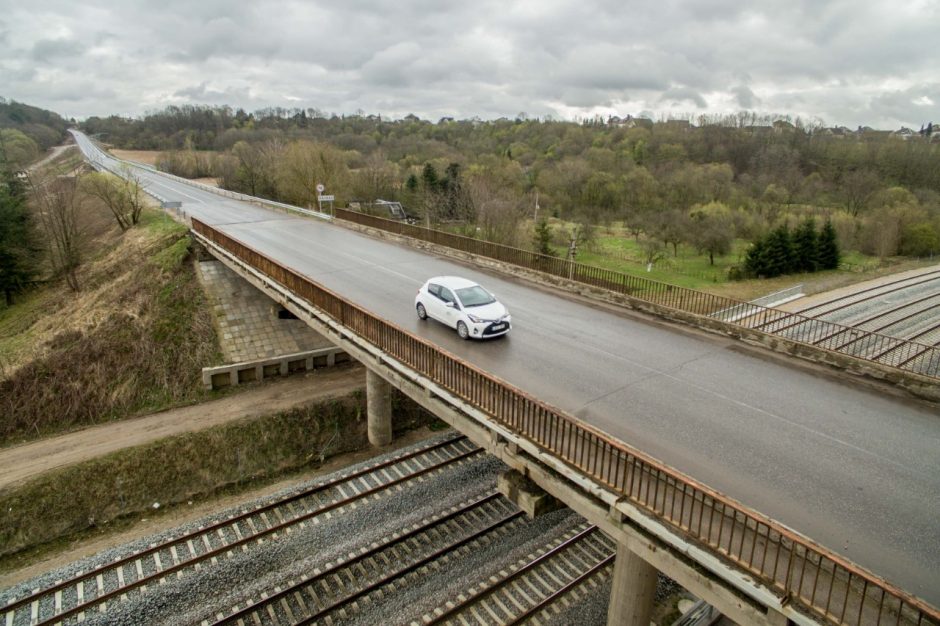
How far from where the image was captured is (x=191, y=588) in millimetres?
12969

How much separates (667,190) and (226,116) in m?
122

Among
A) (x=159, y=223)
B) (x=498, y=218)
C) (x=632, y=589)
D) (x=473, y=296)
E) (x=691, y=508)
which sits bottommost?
(x=632, y=589)

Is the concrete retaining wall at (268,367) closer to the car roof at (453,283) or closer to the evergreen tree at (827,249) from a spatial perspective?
the car roof at (453,283)

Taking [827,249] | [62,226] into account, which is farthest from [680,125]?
[62,226]

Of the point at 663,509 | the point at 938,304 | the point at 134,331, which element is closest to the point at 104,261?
the point at 134,331

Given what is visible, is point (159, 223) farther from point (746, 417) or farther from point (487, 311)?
point (746, 417)

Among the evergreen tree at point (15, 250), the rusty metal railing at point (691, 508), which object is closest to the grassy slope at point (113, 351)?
the evergreen tree at point (15, 250)

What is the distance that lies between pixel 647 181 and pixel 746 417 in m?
64.7

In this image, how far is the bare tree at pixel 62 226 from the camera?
115ft

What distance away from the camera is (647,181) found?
230ft

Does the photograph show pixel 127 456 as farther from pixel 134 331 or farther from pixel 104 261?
pixel 104 261

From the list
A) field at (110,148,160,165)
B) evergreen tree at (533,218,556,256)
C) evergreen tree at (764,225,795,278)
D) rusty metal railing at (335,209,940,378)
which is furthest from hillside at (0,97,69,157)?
evergreen tree at (764,225,795,278)

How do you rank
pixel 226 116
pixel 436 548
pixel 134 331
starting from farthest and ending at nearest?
pixel 226 116
pixel 134 331
pixel 436 548

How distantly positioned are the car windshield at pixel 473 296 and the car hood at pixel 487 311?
20 centimetres
